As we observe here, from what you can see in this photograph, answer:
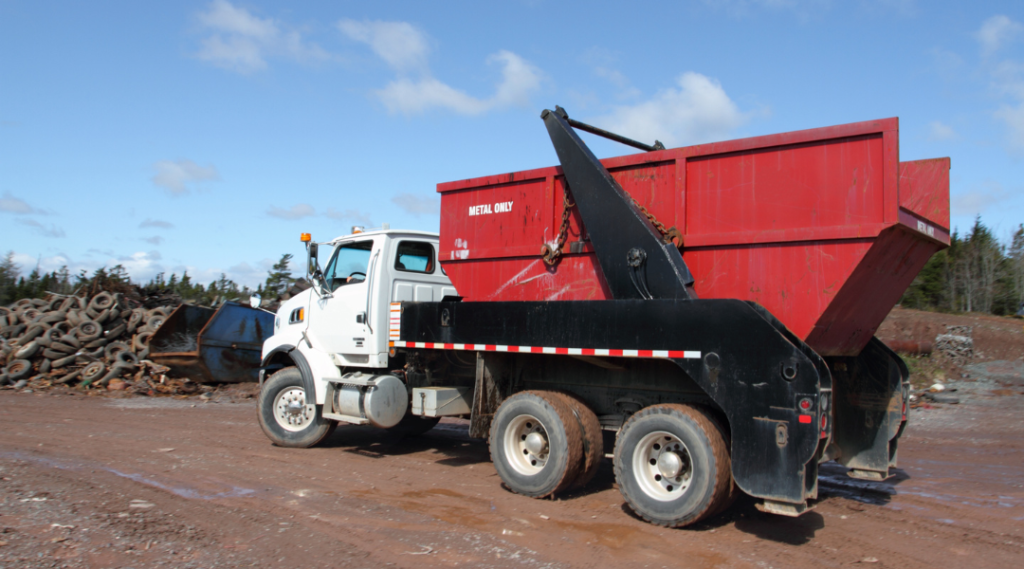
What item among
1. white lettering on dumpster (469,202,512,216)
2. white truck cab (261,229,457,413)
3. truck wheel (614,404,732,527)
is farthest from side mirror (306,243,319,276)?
truck wheel (614,404,732,527)

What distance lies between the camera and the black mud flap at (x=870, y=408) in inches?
241

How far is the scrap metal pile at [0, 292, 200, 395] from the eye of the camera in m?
14.8

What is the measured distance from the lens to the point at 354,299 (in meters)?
8.34

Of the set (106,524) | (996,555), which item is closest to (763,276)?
(996,555)

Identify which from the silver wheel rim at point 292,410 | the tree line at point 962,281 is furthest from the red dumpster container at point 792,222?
the tree line at point 962,281

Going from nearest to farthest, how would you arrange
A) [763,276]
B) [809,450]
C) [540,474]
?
[809,450] < [763,276] < [540,474]

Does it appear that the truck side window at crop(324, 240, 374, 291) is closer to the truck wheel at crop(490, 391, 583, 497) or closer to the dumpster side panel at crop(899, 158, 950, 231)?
the truck wheel at crop(490, 391, 583, 497)

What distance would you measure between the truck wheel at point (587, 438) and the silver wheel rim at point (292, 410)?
12.9 ft

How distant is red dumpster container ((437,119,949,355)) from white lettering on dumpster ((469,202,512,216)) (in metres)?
0.31

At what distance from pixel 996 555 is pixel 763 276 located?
2.56 metres

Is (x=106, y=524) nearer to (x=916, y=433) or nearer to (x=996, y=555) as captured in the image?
(x=996, y=555)

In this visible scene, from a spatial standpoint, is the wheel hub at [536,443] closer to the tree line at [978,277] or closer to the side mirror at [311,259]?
the side mirror at [311,259]

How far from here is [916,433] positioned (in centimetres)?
1019

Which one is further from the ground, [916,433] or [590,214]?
[590,214]
